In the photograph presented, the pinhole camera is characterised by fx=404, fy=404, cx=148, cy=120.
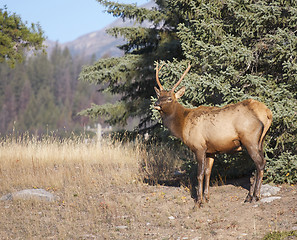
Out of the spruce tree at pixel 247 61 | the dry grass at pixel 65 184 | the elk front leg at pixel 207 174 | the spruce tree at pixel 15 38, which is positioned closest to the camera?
the dry grass at pixel 65 184

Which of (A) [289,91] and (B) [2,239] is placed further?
(A) [289,91]

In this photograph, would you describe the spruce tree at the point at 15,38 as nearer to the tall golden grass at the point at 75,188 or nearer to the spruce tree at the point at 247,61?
the tall golden grass at the point at 75,188

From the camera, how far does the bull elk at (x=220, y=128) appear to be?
23.2 ft

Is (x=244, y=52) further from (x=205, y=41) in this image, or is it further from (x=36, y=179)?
(x=36, y=179)

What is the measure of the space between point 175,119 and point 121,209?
211 cm

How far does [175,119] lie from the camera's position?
7.83 meters

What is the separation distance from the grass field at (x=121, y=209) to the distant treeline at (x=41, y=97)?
63.7 m

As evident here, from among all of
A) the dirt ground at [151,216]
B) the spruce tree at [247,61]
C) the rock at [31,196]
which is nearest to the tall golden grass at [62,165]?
the rock at [31,196]

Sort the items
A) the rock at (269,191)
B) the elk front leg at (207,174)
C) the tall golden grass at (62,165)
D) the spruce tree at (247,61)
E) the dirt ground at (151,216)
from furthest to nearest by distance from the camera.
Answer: the tall golden grass at (62,165), the spruce tree at (247,61), the elk front leg at (207,174), the rock at (269,191), the dirt ground at (151,216)

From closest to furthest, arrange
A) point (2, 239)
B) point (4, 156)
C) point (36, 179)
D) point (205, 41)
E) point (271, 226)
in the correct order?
point (271, 226) → point (2, 239) → point (205, 41) → point (36, 179) → point (4, 156)

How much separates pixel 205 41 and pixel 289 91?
2327 mm

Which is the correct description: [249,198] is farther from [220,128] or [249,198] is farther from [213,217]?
[220,128]

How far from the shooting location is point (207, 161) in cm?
805

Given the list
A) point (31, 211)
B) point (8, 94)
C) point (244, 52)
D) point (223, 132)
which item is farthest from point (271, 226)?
point (8, 94)
